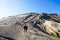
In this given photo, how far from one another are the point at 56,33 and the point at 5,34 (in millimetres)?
10970

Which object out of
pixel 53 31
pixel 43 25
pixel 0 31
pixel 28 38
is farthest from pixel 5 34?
pixel 53 31

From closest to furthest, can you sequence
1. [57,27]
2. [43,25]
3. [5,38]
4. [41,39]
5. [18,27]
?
1. [41,39]
2. [57,27]
3. [5,38]
4. [43,25]
5. [18,27]

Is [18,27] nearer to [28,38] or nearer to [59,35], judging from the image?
[28,38]

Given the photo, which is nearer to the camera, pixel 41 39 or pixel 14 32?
pixel 41 39

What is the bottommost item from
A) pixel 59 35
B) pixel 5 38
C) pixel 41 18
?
pixel 5 38

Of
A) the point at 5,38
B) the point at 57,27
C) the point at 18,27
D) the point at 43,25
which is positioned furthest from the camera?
the point at 18,27

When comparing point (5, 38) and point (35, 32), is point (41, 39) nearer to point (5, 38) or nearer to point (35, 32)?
point (35, 32)

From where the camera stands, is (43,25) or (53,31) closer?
(53,31)

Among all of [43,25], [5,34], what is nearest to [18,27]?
[5,34]

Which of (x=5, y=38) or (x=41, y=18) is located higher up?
(x=41, y=18)

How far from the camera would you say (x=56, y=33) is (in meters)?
24.0

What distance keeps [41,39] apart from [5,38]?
7.69 m

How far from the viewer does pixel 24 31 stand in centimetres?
2789

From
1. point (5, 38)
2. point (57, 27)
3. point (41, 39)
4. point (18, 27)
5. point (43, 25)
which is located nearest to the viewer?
point (41, 39)
